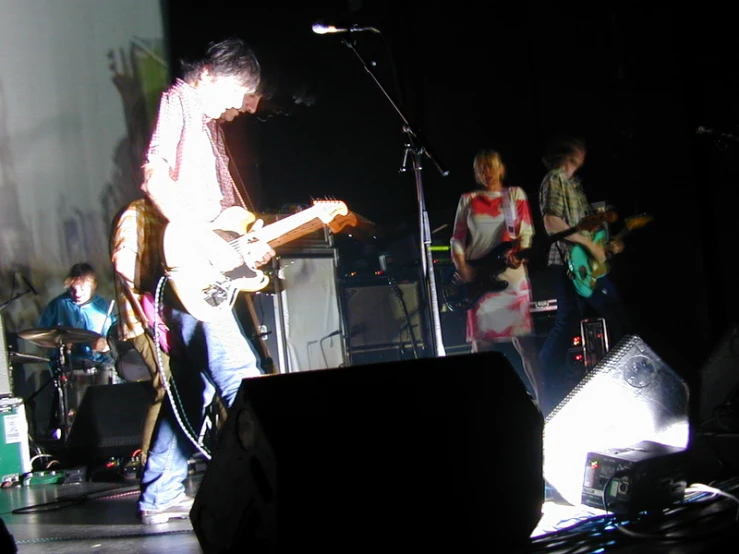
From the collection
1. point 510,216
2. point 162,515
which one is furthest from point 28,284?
point 510,216

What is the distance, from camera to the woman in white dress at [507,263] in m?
4.54

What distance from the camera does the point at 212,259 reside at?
3.52 m

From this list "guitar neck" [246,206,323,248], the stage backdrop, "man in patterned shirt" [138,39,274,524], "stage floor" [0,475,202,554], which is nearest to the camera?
"stage floor" [0,475,202,554]

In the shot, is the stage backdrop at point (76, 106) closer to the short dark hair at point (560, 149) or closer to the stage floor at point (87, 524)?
the stage floor at point (87, 524)

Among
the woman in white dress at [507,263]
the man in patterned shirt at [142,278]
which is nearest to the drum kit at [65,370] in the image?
the man in patterned shirt at [142,278]

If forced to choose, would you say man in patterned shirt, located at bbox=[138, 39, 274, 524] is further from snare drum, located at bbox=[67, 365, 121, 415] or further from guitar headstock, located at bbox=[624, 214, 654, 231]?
guitar headstock, located at bbox=[624, 214, 654, 231]

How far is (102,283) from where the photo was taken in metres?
4.68

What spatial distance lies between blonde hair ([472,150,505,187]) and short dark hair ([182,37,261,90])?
1.50 metres

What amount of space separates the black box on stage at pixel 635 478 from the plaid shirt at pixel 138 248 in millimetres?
2215

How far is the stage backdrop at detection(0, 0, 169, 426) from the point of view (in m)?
4.34

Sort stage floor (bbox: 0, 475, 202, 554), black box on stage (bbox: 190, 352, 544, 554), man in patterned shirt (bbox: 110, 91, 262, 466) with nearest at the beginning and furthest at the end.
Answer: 1. black box on stage (bbox: 190, 352, 544, 554)
2. stage floor (bbox: 0, 475, 202, 554)
3. man in patterned shirt (bbox: 110, 91, 262, 466)

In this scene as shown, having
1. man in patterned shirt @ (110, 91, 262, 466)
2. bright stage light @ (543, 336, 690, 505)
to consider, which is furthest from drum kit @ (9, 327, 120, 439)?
bright stage light @ (543, 336, 690, 505)

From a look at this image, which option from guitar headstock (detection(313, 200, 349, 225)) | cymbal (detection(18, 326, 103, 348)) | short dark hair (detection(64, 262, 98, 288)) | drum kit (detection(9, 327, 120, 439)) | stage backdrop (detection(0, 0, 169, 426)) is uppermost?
stage backdrop (detection(0, 0, 169, 426))

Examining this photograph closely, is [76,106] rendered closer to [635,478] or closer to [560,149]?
[560,149]
